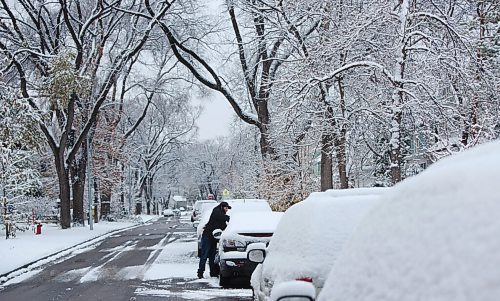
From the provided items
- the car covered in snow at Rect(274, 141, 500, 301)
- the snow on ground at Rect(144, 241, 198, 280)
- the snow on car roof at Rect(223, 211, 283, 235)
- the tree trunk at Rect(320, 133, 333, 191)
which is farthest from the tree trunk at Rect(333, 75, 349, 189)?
the car covered in snow at Rect(274, 141, 500, 301)

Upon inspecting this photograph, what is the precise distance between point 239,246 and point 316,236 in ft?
24.1

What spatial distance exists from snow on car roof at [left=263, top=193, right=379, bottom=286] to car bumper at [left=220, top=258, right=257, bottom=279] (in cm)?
635

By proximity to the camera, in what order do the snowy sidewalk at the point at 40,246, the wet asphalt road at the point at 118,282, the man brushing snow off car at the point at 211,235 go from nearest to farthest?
the wet asphalt road at the point at 118,282
the man brushing snow off car at the point at 211,235
the snowy sidewalk at the point at 40,246

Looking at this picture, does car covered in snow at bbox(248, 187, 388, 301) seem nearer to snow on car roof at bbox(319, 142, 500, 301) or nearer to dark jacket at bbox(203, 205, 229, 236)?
snow on car roof at bbox(319, 142, 500, 301)

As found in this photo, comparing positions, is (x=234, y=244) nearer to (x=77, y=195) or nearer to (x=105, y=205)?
(x=77, y=195)

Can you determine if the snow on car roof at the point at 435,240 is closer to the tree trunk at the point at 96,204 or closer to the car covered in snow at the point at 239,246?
the car covered in snow at the point at 239,246

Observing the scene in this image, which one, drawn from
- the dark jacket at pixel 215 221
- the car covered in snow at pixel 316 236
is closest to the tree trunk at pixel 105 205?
the dark jacket at pixel 215 221

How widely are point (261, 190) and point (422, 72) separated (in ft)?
46.3

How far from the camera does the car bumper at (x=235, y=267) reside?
12711mm

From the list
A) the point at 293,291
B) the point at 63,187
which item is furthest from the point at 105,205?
the point at 293,291

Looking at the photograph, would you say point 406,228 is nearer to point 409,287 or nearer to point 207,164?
point 409,287

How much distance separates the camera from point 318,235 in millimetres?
5602

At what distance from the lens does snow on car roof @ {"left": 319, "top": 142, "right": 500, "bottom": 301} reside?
1880 mm

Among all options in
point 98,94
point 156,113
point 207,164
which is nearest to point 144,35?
point 98,94
